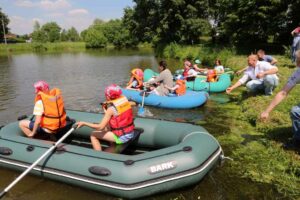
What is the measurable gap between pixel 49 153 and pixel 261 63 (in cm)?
512

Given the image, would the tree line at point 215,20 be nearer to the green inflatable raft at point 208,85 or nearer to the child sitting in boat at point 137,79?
the green inflatable raft at point 208,85

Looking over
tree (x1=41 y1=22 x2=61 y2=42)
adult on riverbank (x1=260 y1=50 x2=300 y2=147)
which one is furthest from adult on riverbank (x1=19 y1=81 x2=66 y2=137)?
tree (x1=41 y1=22 x2=61 y2=42)

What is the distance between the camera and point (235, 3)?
18719 mm

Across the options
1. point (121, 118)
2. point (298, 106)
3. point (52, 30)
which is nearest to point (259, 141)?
point (298, 106)

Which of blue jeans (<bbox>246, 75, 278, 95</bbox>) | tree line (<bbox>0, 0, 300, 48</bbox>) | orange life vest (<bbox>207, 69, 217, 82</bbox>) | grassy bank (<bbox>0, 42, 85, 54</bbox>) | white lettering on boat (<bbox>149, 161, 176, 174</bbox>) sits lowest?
grassy bank (<bbox>0, 42, 85, 54</bbox>)

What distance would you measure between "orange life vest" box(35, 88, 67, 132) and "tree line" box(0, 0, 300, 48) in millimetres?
14017

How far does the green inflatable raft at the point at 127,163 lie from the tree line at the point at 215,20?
1369cm

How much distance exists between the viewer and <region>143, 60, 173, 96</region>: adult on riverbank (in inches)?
328

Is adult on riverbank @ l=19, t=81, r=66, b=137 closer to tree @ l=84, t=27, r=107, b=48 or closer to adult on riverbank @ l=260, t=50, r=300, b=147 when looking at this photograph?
adult on riverbank @ l=260, t=50, r=300, b=147

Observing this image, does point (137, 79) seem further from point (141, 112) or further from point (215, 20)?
point (215, 20)

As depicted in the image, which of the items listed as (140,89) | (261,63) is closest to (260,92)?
(261,63)

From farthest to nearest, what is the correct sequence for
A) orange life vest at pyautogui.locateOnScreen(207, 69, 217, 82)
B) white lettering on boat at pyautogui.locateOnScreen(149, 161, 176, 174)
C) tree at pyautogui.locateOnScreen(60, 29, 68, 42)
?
Result: tree at pyautogui.locateOnScreen(60, 29, 68, 42) < orange life vest at pyautogui.locateOnScreen(207, 69, 217, 82) < white lettering on boat at pyautogui.locateOnScreen(149, 161, 176, 174)

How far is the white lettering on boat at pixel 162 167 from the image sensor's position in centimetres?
382

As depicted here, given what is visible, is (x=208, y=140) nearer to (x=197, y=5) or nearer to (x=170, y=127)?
(x=170, y=127)
